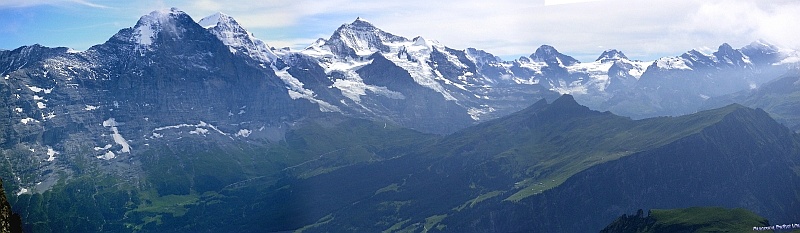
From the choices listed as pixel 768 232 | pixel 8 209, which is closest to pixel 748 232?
pixel 768 232

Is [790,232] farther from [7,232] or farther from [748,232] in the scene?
[7,232]

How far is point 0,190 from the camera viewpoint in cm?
8512

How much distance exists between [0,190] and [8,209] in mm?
4133

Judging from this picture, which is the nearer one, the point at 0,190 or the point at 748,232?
the point at 0,190

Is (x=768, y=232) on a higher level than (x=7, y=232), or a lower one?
lower

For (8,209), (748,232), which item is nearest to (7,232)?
(8,209)

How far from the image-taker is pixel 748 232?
198125 mm

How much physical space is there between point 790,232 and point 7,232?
194 meters

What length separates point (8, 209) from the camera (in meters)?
88.2

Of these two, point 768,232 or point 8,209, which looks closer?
point 8,209

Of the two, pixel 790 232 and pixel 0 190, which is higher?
pixel 0 190

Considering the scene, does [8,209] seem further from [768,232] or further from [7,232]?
[768,232]

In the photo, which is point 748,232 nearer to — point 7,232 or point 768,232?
point 768,232

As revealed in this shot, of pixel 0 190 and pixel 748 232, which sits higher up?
pixel 0 190
